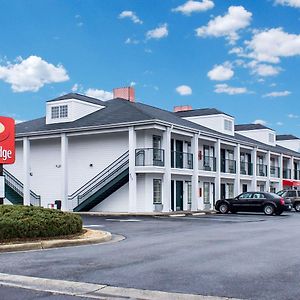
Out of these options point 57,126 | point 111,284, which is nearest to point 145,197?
point 57,126

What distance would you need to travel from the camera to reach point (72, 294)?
302 inches

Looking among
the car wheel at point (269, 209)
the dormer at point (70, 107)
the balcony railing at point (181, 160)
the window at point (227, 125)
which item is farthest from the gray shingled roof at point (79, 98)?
the car wheel at point (269, 209)

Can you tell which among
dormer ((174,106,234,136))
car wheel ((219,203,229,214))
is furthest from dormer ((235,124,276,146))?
car wheel ((219,203,229,214))

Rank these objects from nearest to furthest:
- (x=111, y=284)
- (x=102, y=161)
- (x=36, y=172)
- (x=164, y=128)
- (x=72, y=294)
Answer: (x=72, y=294) < (x=111, y=284) < (x=164, y=128) < (x=102, y=161) < (x=36, y=172)

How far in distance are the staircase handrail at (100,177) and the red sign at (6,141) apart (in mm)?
13618

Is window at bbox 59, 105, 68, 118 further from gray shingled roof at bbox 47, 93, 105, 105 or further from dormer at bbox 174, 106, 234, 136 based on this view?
dormer at bbox 174, 106, 234, 136

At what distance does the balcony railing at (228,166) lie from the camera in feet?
132

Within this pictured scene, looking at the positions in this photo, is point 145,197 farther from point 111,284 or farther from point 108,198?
point 111,284

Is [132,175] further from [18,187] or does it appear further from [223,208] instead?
[18,187]

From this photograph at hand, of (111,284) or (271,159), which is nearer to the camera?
(111,284)

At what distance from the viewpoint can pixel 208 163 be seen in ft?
125

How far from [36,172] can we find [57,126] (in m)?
4.10

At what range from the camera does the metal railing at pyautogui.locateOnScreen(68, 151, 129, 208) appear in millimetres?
31922

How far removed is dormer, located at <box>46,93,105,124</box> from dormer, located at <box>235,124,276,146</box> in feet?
67.2
